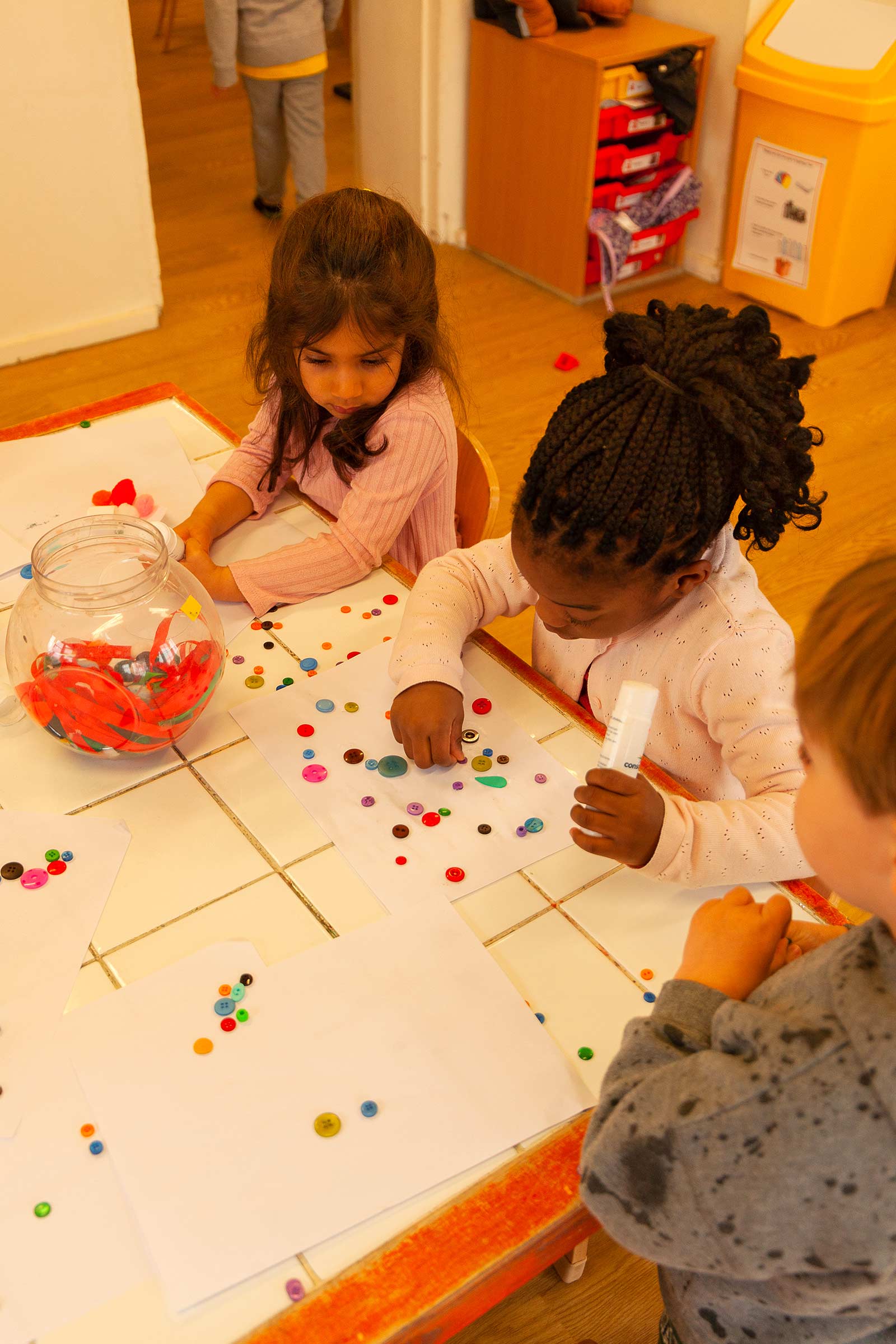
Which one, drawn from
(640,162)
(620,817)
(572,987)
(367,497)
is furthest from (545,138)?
(572,987)

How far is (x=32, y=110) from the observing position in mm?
2518

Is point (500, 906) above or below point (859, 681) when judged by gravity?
below

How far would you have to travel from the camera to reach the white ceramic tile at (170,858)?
0.86m

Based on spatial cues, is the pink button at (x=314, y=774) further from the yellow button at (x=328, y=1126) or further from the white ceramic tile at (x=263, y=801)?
the yellow button at (x=328, y=1126)

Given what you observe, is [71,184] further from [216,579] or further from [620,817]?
[620,817]

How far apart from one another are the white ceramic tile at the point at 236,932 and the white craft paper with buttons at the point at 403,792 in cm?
6

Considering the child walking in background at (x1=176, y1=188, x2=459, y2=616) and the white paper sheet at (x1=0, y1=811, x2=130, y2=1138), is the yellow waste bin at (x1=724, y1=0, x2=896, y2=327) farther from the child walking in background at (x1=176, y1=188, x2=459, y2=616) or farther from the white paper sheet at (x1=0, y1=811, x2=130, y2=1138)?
the white paper sheet at (x1=0, y1=811, x2=130, y2=1138)

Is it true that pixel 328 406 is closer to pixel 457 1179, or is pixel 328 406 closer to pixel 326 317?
pixel 326 317

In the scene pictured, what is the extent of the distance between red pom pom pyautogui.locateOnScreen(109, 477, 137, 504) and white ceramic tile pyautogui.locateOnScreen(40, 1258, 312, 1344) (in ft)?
2.83

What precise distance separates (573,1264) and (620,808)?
0.65 metres

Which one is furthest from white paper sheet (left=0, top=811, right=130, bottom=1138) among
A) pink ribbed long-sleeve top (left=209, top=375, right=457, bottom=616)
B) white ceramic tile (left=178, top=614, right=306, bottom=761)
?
pink ribbed long-sleeve top (left=209, top=375, right=457, bottom=616)

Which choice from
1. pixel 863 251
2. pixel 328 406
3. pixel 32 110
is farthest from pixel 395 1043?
pixel 863 251

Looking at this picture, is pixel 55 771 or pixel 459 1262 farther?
pixel 55 771

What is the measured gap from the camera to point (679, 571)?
97cm
